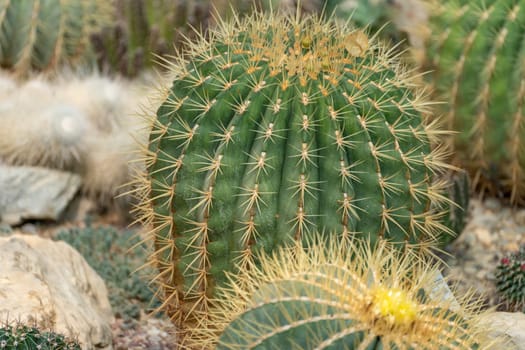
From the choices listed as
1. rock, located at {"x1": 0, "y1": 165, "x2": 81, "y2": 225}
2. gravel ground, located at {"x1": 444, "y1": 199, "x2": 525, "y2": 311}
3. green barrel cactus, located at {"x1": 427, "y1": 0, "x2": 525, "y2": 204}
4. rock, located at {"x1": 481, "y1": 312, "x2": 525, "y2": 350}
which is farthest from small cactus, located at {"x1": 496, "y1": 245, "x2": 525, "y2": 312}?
rock, located at {"x1": 0, "y1": 165, "x2": 81, "y2": 225}

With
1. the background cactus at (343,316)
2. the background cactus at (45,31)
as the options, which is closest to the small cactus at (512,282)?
the background cactus at (343,316)

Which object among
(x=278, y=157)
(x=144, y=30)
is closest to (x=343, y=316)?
(x=278, y=157)

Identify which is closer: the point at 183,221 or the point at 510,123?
the point at 183,221

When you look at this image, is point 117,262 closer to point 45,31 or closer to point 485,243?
point 485,243

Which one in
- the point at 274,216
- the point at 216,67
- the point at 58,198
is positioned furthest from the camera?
the point at 58,198

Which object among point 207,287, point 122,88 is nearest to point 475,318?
point 207,287

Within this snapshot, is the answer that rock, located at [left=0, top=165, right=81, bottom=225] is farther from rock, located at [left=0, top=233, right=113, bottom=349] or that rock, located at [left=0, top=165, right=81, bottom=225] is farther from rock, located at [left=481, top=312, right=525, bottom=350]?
rock, located at [left=481, top=312, right=525, bottom=350]

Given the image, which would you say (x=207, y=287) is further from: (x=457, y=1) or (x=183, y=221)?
(x=457, y=1)
